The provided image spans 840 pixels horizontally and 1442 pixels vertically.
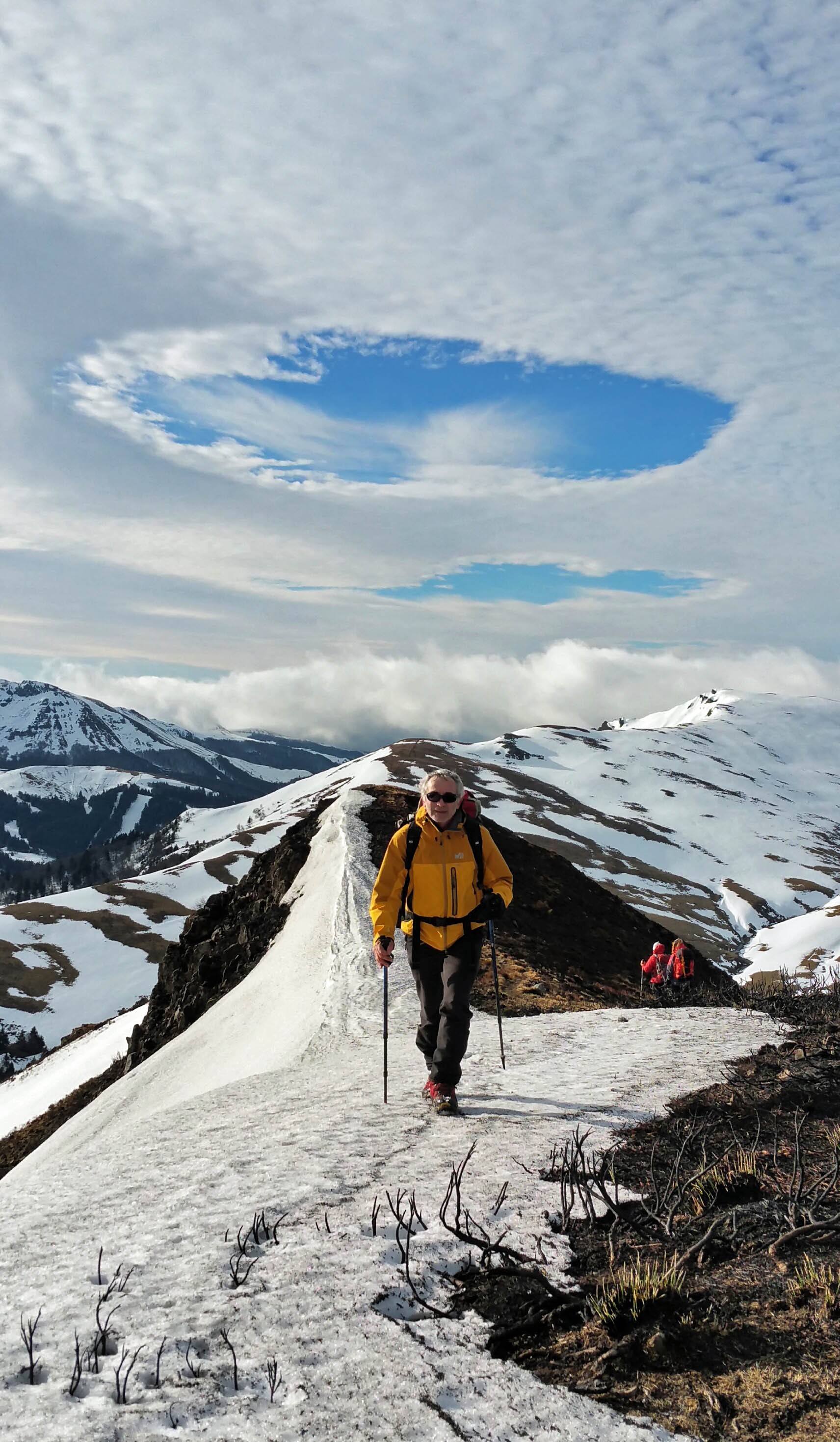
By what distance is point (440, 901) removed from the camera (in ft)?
29.6

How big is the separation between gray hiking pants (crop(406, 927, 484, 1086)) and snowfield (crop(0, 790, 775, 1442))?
573mm

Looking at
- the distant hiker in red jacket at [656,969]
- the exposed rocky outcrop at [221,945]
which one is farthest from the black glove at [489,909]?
the exposed rocky outcrop at [221,945]

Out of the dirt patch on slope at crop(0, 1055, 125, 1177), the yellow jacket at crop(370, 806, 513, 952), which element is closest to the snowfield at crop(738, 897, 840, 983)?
the dirt patch on slope at crop(0, 1055, 125, 1177)

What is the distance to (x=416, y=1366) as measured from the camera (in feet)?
13.4

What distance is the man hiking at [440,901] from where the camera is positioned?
902 centimetres

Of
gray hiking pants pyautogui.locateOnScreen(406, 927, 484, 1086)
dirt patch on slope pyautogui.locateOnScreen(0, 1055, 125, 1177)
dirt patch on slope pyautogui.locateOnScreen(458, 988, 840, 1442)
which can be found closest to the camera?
dirt patch on slope pyautogui.locateOnScreen(458, 988, 840, 1442)

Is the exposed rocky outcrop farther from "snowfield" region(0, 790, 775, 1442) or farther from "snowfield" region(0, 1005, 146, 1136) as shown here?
"snowfield" region(0, 790, 775, 1442)

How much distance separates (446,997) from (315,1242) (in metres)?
3.72

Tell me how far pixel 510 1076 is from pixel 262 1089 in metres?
3.68

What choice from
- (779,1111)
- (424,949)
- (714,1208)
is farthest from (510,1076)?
(714,1208)

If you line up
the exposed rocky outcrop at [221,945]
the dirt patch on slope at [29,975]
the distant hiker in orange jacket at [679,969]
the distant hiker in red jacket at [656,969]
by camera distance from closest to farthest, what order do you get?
1. the distant hiker in orange jacket at [679,969]
2. the distant hiker in red jacket at [656,969]
3. the exposed rocky outcrop at [221,945]
4. the dirt patch on slope at [29,975]

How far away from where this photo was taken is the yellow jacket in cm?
905

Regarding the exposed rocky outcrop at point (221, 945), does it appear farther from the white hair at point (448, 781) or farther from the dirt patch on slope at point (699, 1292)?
the dirt patch on slope at point (699, 1292)

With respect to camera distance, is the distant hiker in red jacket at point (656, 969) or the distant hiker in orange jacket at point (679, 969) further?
the distant hiker in red jacket at point (656, 969)
